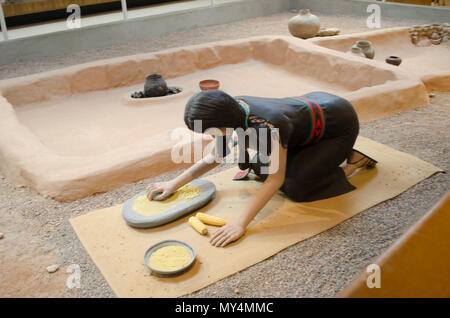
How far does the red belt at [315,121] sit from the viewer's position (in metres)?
2.73

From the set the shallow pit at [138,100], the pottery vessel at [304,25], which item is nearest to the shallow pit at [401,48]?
the pottery vessel at [304,25]

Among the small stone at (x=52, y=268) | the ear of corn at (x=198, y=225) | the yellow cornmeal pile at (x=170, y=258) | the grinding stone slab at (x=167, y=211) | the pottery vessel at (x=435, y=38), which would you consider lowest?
the small stone at (x=52, y=268)

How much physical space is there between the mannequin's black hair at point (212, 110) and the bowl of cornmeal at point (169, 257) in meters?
0.68

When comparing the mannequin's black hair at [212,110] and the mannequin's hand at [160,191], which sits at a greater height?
the mannequin's black hair at [212,110]

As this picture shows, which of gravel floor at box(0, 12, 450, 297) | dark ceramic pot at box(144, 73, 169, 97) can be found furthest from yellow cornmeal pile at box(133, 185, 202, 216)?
dark ceramic pot at box(144, 73, 169, 97)

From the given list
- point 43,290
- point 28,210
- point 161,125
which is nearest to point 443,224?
point 43,290

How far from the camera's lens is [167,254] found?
2391mm

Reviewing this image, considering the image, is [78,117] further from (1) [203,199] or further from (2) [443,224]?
(2) [443,224]

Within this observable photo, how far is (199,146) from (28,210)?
4.44 ft

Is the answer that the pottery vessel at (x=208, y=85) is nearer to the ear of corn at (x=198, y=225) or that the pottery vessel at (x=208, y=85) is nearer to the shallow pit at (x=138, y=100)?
the shallow pit at (x=138, y=100)

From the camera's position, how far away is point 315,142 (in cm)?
284

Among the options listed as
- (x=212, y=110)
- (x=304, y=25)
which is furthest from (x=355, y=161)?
(x=304, y=25)

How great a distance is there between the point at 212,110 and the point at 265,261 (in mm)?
881

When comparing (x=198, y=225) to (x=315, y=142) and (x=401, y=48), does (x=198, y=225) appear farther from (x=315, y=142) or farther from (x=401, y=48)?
(x=401, y=48)
